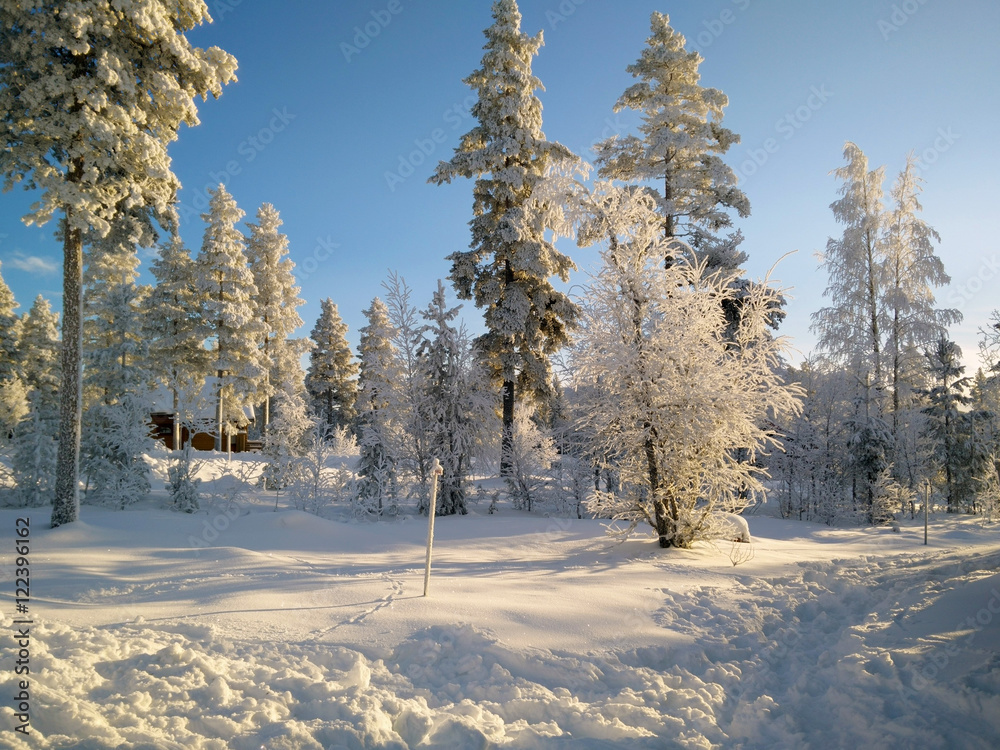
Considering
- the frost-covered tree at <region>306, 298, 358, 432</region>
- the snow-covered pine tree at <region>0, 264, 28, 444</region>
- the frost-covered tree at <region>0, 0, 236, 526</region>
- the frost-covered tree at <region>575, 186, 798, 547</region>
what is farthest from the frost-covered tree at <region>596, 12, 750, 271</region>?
the snow-covered pine tree at <region>0, 264, 28, 444</region>

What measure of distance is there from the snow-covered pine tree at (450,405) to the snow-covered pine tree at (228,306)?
1401 cm

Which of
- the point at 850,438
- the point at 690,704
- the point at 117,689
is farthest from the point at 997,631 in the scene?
the point at 850,438

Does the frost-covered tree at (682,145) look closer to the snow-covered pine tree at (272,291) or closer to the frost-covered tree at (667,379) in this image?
the frost-covered tree at (667,379)

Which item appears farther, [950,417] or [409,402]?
[950,417]

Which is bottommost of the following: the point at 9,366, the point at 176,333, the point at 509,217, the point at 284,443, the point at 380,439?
the point at 284,443

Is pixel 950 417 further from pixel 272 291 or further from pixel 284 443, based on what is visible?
pixel 272 291

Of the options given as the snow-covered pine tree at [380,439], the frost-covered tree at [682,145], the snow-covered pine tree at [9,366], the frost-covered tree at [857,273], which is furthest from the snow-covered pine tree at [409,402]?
the snow-covered pine tree at [9,366]

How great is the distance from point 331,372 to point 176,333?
14141mm

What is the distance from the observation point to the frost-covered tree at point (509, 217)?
16.5 meters

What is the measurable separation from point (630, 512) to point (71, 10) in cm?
1338

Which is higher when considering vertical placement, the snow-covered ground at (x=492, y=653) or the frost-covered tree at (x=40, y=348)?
the frost-covered tree at (x=40, y=348)

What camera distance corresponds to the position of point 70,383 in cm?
971

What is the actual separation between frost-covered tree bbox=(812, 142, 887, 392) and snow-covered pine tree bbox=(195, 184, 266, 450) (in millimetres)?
26049

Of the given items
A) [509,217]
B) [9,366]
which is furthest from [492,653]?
[9,366]
